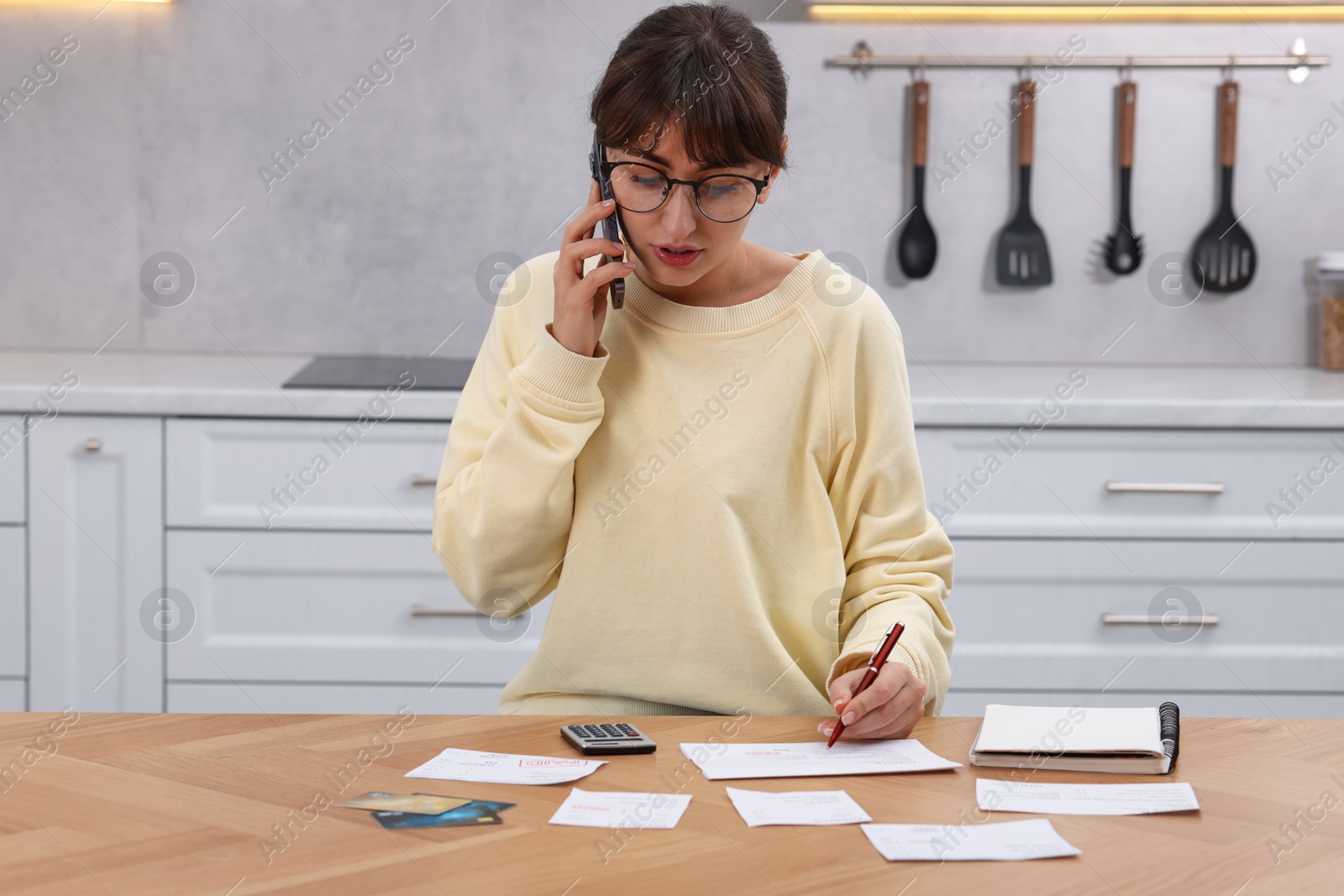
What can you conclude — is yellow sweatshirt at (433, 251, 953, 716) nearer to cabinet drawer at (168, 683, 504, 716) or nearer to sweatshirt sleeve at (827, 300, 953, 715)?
sweatshirt sleeve at (827, 300, 953, 715)

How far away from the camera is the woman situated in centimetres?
117

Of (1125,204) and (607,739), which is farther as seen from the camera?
(1125,204)

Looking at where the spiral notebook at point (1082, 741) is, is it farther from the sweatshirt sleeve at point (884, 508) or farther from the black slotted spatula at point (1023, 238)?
the black slotted spatula at point (1023, 238)

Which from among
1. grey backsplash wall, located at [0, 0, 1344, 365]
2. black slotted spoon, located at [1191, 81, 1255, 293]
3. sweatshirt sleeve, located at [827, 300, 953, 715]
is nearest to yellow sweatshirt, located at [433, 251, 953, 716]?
sweatshirt sleeve, located at [827, 300, 953, 715]

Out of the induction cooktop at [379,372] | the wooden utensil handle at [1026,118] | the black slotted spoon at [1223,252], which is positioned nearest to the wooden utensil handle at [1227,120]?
the black slotted spoon at [1223,252]

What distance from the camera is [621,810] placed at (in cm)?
85

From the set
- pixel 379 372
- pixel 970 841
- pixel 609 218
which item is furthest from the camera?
pixel 379 372

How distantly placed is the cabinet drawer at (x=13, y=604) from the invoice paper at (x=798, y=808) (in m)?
1.62

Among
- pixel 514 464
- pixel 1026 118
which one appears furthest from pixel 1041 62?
pixel 514 464

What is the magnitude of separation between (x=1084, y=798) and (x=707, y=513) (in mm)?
469

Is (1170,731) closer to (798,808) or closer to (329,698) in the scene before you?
(798,808)

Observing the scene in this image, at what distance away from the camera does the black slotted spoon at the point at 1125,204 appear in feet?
8.45

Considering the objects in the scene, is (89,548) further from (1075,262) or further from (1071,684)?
(1075,262)

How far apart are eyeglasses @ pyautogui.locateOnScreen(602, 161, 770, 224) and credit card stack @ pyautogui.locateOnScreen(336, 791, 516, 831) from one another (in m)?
0.56
